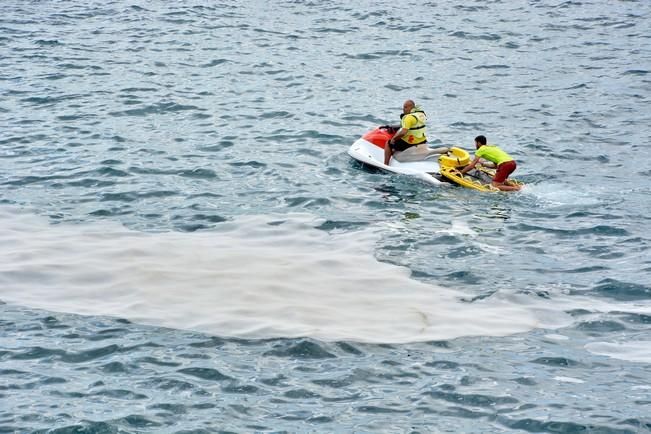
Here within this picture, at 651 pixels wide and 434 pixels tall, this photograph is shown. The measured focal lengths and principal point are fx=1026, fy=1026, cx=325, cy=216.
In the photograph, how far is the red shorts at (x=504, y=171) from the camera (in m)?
21.8

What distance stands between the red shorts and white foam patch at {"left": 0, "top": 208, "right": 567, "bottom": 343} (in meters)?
4.00

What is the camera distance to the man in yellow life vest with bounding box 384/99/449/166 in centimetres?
2378

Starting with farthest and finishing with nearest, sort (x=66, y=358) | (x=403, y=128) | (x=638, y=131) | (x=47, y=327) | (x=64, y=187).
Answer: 1. (x=638, y=131)
2. (x=403, y=128)
3. (x=64, y=187)
4. (x=47, y=327)
5. (x=66, y=358)

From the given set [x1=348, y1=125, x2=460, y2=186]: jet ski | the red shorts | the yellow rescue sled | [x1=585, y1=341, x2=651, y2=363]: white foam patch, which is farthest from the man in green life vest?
[x1=585, y1=341, x2=651, y2=363]: white foam patch

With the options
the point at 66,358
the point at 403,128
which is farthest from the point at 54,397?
the point at 403,128

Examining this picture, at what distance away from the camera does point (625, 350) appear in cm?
1416

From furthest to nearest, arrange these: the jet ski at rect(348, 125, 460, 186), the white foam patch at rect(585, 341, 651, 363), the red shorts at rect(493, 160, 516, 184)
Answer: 1. the jet ski at rect(348, 125, 460, 186)
2. the red shorts at rect(493, 160, 516, 184)
3. the white foam patch at rect(585, 341, 651, 363)

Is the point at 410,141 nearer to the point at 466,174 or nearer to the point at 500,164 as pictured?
the point at 466,174

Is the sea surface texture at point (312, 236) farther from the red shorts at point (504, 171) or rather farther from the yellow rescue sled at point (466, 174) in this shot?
the red shorts at point (504, 171)

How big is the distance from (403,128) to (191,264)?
811 cm

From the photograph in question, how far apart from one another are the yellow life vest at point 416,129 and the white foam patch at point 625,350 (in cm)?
1037

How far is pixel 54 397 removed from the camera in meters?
12.8

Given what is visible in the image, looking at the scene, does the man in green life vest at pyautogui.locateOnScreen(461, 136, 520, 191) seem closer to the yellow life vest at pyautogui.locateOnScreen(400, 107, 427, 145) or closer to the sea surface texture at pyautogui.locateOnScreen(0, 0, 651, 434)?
the sea surface texture at pyautogui.locateOnScreen(0, 0, 651, 434)

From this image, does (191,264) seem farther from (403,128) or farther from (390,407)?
(403,128)
